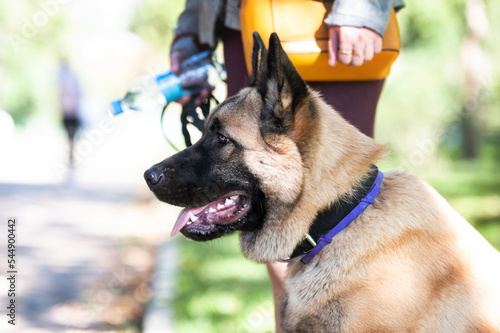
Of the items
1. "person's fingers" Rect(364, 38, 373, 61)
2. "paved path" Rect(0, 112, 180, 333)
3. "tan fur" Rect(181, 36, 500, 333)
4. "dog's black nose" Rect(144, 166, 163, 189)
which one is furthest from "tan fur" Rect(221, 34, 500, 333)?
"paved path" Rect(0, 112, 180, 333)

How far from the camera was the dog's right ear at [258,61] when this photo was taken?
2276mm

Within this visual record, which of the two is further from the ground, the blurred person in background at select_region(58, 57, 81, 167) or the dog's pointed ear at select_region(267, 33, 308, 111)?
the dog's pointed ear at select_region(267, 33, 308, 111)

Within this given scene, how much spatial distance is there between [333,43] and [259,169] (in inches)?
28.3

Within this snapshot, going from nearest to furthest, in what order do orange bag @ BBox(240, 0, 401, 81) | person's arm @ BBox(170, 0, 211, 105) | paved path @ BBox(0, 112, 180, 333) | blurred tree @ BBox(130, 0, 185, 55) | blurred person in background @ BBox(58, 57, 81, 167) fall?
orange bag @ BBox(240, 0, 401, 81), person's arm @ BBox(170, 0, 211, 105), paved path @ BBox(0, 112, 180, 333), blurred person in background @ BBox(58, 57, 81, 167), blurred tree @ BBox(130, 0, 185, 55)

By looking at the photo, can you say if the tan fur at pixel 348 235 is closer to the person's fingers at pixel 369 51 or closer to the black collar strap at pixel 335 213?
the black collar strap at pixel 335 213

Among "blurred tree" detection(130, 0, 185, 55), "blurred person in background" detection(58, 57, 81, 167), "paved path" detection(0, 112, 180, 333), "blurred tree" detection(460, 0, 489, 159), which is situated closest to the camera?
"paved path" detection(0, 112, 180, 333)

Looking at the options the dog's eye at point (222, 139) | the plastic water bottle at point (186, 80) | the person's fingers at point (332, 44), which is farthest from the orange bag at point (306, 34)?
the plastic water bottle at point (186, 80)

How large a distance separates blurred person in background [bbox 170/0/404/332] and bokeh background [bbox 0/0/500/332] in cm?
47

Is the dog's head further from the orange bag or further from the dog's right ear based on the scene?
the orange bag

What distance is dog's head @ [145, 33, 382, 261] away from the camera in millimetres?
2289

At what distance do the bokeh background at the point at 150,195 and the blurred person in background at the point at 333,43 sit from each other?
1.54 ft

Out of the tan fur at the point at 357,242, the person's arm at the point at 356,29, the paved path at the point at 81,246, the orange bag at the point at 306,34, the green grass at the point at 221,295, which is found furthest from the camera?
the paved path at the point at 81,246

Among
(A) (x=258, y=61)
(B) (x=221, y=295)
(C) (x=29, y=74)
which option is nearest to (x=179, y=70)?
(A) (x=258, y=61)

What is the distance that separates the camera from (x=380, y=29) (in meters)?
2.41
